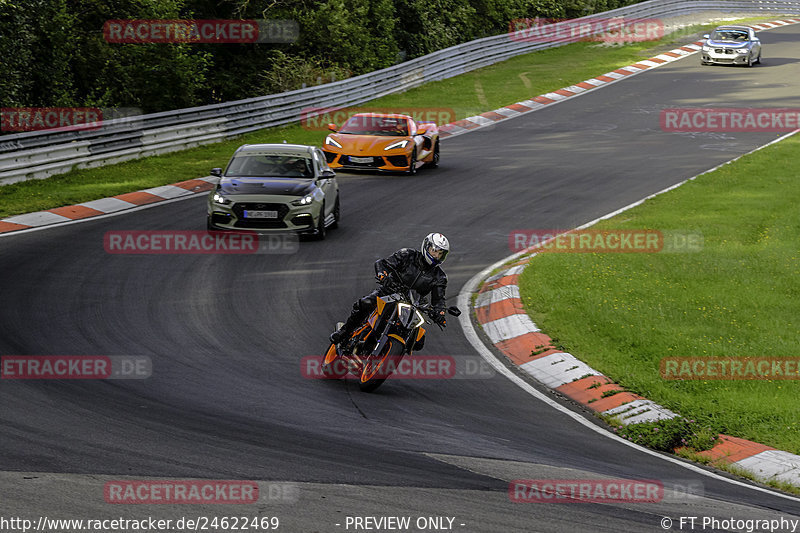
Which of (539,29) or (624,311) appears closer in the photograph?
(624,311)

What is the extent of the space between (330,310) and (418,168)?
38.6 ft

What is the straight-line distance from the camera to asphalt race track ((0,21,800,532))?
22.2 ft

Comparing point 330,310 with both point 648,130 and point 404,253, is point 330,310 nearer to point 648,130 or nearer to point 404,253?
point 404,253

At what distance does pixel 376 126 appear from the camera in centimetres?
2405

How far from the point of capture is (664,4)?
54.5 meters

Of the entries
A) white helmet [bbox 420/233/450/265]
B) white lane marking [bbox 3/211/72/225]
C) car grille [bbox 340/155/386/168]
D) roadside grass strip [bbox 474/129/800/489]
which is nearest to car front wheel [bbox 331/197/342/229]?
roadside grass strip [bbox 474/129/800/489]

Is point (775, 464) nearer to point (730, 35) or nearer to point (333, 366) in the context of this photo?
point (333, 366)

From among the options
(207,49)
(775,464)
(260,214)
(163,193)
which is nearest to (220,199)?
(260,214)

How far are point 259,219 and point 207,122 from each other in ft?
34.1

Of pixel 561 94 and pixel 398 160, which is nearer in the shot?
pixel 398 160

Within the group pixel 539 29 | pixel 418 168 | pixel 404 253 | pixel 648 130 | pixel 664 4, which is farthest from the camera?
pixel 664 4

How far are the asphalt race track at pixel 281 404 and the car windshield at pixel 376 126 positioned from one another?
3.46m

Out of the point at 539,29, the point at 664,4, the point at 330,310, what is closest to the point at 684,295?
the point at 330,310

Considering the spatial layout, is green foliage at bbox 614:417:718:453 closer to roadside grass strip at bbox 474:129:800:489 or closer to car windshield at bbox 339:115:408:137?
roadside grass strip at bbox 474:129:800:489
